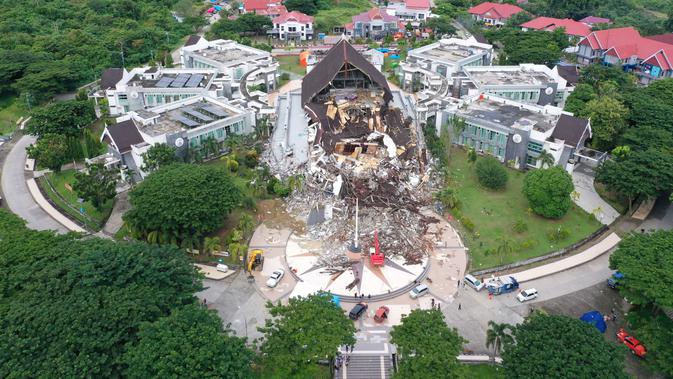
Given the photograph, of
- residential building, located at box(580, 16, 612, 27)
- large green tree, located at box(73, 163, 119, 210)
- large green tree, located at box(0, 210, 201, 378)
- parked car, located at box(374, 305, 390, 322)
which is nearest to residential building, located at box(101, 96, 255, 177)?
large green tree, located at box(73, 163, 119, 210)

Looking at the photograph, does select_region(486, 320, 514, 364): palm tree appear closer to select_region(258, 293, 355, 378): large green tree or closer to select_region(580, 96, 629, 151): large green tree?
Answer: select_region(258, 293, 355, 378): large green tree

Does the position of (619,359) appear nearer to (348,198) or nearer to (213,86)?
(348,198)

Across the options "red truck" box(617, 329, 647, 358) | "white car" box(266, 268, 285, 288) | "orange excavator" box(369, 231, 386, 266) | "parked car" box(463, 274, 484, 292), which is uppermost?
"orange excavator" box(369, 231, 386, 266)

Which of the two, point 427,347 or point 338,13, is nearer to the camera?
point 427,347

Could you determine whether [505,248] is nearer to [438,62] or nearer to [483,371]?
[483,371]

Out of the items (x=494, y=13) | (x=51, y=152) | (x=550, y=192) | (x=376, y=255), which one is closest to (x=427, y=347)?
(x=376, y=255)

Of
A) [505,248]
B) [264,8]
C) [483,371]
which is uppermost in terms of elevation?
[264,8]

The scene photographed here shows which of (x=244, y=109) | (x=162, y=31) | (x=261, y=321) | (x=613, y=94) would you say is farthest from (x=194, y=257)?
(x=162, y=31)
